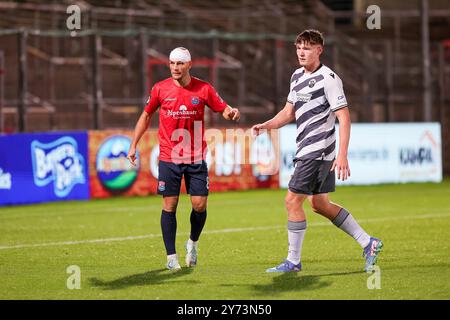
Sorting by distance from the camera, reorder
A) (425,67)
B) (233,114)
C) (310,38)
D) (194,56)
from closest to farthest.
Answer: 1. (310,38)
2. (233,114)
3. (425,67)
4. (194,56)

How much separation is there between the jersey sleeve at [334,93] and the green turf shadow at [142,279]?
2167 millimetres

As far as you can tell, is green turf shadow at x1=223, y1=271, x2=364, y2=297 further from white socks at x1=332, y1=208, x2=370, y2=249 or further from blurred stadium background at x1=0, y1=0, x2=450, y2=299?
white socks at x1=332, y1=208, x2=370, y2=249

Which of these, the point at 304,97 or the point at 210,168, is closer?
the point at 304,97

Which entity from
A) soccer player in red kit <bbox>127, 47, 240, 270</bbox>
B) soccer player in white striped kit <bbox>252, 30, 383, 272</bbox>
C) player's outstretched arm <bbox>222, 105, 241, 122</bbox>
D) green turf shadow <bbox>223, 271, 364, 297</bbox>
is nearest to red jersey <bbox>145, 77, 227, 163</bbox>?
soccer player in red kit <bbox>127, 47, 240, 270</bbox>

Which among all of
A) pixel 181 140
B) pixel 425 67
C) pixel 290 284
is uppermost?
pixel 425 67

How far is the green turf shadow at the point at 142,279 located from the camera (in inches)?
376

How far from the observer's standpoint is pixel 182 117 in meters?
10.8

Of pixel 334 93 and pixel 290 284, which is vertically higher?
pixel 334 93

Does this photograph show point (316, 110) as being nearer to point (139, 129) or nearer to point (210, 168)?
point (139, 129)

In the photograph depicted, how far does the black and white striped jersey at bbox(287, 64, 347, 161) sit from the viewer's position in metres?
9.99

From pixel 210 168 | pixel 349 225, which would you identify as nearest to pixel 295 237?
pixel 349 225

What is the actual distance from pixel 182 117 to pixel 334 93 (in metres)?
1.69

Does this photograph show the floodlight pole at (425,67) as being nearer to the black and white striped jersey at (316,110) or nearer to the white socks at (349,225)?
the white socks at (349,225)

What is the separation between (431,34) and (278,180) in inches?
584
